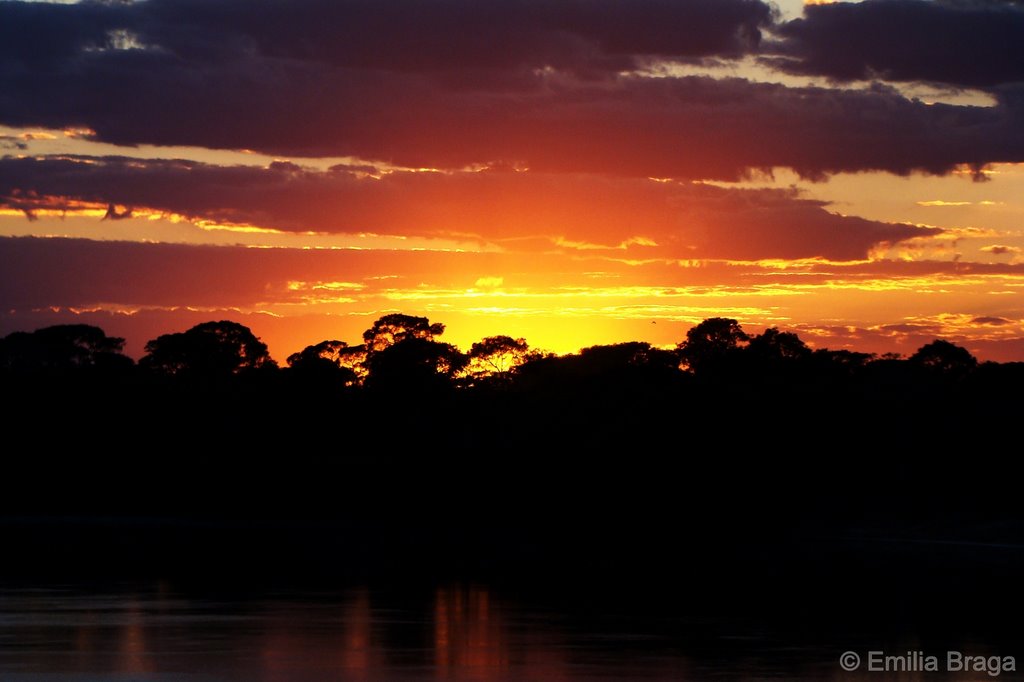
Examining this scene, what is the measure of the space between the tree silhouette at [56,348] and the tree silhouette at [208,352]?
4787mm

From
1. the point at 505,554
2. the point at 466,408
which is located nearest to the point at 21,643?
the point at 505,554

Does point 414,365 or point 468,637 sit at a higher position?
point 414,365

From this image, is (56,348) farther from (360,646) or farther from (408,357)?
(360,646)

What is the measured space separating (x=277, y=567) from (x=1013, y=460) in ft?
164

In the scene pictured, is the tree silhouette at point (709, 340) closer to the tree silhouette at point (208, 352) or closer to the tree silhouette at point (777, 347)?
the tree silhouette at point (777, 347)

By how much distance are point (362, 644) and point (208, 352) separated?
370 ft

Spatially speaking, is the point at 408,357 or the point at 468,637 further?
the point at 408,357

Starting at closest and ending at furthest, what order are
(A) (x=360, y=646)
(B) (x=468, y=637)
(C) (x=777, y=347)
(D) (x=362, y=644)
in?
1. (A) (x=360, y=646)
2. (D) (x=362, y=644)
3. (B) (x=468, y=637)
4. (C) (x=777, y=347)

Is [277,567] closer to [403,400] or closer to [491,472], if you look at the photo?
[491,472]

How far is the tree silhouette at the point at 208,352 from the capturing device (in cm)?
13969

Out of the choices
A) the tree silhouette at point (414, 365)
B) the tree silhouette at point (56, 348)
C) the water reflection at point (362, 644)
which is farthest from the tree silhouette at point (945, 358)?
the water reflection at point (362, 644)

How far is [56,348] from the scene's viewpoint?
147m

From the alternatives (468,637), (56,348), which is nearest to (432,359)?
(56,348)

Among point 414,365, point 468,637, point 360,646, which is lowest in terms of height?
point 468,637
